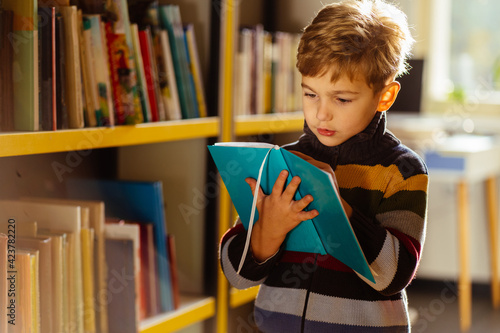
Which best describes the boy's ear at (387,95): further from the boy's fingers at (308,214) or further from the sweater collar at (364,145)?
the boy's fingers at (308,214)

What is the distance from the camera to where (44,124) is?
3.81ft

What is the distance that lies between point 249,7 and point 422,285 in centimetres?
175

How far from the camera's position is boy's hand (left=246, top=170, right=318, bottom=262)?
89 cm

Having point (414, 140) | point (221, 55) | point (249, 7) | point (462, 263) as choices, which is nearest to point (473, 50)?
point (414, 140)

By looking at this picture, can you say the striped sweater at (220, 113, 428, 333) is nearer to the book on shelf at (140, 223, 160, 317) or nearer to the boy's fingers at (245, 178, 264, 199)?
the boy's fingers at (245, 178, 264, 199)

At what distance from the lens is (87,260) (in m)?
1.31

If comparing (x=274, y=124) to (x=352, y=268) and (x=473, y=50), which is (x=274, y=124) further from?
(x=473, y=50)

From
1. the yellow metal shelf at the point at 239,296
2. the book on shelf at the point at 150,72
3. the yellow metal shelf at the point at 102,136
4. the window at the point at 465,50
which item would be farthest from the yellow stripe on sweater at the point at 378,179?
the window at the point at 465,50

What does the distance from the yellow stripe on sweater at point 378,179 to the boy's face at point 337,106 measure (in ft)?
0.17

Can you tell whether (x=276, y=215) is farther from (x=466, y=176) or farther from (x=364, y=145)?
(x=466, y=176)

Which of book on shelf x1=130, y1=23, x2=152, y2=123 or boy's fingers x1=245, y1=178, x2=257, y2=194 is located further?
book on shelf x1=130, y1=23, x2=152, y2=123

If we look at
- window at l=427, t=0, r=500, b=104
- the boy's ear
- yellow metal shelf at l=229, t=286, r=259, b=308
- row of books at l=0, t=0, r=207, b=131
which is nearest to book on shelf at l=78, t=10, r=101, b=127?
row of books at l=0, t=0, r=207, b=131

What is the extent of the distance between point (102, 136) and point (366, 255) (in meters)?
0.61

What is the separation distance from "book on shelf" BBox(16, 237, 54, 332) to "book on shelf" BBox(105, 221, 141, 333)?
186 mm
